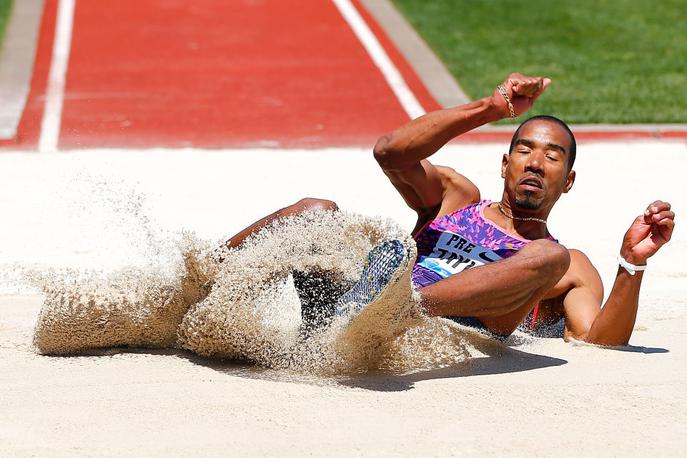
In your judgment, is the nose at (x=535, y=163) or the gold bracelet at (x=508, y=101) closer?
the gold bracelet at (x=508, y=101)

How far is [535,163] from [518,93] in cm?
30

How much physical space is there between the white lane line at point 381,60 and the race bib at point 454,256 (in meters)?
4.73

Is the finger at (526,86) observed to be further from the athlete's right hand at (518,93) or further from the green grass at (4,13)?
the green grass at (4,13)

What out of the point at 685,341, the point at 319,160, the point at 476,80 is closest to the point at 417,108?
the point at 476,80

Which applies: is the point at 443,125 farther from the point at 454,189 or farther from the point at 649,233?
the point at 649,233

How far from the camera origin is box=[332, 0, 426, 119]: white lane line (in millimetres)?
9867

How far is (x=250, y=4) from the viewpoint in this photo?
13.0 m

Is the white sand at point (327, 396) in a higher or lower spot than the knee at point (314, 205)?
lower

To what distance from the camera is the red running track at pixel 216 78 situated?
354 inches

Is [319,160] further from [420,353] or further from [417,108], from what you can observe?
[420,353]

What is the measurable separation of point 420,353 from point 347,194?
2.82 meters

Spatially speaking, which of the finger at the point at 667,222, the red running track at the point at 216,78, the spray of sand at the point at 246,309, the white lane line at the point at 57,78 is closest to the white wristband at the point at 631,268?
the finger at the point at 667,222

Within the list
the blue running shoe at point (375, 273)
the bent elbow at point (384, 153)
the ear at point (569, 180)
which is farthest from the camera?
the ear at point (569, 180)

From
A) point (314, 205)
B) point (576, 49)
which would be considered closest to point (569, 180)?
point (314, 205)
